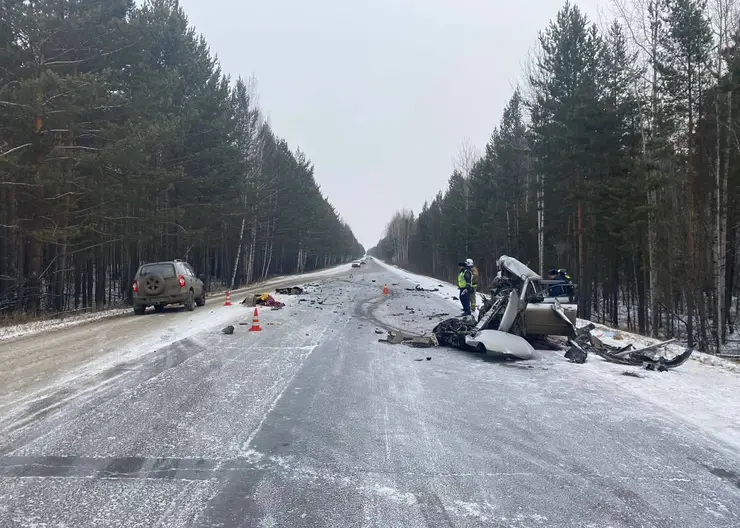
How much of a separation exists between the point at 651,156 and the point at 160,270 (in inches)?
786

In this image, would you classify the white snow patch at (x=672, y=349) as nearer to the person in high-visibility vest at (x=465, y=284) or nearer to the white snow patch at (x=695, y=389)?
the white snow patch at (x=695, y=389)

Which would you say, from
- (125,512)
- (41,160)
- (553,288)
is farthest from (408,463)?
(41,160)

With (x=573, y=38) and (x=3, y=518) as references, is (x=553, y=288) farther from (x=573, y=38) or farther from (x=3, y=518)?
(x=573, y=38)

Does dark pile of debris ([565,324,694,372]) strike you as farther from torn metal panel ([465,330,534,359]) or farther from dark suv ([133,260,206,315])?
dark suv ([133,260,206,315])

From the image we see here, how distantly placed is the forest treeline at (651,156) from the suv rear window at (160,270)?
726 inches

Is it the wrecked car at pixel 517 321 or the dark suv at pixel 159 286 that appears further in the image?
the dark suv at pixel 159 286

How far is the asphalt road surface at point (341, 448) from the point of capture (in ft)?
11.0

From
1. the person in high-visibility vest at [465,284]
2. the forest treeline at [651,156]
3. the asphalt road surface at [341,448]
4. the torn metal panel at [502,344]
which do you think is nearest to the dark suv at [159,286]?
the asphalt road surface at [341,448]

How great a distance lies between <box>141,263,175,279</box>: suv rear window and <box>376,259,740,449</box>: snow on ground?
12472 millimetres

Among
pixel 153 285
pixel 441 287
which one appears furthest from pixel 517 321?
pixel 441 287

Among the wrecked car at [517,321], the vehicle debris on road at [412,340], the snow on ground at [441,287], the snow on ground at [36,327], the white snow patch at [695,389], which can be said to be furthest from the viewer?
the snow on ground at [441,287]

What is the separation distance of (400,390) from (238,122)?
30815 mm

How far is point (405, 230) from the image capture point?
135750mm

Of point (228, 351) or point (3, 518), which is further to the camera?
point (228, 351)
